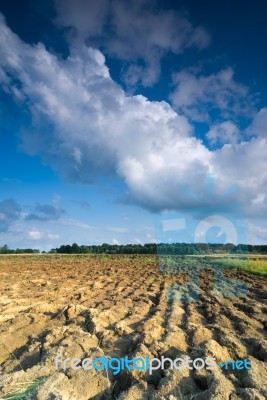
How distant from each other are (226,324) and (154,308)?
7.49 feet

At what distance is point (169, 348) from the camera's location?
5.32m

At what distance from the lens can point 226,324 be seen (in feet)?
24.5

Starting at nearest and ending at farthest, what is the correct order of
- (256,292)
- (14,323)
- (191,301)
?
(14,323) < (191,301) < (256,292)

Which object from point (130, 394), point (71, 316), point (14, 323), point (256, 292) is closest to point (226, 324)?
point (71, 316)

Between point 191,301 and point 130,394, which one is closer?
point 130,394

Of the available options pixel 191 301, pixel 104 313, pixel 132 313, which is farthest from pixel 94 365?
pixel 191 301

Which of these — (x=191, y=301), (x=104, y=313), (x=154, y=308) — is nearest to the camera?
(x=104, y=313)

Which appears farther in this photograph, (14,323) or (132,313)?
(132,313)

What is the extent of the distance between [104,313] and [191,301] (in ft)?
12.6

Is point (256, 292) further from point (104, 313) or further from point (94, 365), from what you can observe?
point (94, 365)

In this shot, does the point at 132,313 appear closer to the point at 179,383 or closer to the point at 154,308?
the point at 154,308

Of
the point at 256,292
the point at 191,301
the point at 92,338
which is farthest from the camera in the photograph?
the point at 256,292

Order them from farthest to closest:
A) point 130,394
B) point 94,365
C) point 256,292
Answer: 1. point 256,292
2. point 94,365
3. point 130,394

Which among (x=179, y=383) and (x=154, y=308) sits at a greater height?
(x=154, y=308)
